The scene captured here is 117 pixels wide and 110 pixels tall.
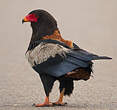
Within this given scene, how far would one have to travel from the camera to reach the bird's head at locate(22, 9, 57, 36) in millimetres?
9258

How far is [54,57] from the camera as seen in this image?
8672 millimetres

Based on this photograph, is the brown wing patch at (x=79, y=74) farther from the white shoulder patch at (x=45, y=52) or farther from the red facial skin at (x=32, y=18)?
the red facial skin at (x=32, y=18)

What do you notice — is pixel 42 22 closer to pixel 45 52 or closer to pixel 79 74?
pixel 45 52

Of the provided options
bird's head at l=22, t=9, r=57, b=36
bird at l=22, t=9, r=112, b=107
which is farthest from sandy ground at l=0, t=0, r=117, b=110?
bird's head at l=22, t=9, r=57, b=36

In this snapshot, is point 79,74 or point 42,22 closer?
point 79,74

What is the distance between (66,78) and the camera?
8.77 metres

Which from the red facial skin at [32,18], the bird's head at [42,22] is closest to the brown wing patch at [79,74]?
the bird's head at [42,22]

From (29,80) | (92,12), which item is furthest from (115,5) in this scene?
(29,80)

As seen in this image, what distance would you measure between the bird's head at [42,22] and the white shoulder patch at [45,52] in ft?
1.32

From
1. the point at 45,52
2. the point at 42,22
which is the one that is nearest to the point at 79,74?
the point at 45,52

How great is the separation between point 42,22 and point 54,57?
862 millimetres

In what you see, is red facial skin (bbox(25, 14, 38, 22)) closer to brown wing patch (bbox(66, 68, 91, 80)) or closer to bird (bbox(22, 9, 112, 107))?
Result: bird (bbox(22, 9, 112, 107))

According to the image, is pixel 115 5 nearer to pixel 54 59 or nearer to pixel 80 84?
pixel 80 84

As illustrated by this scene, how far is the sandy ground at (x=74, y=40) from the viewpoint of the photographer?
33.2 ft
